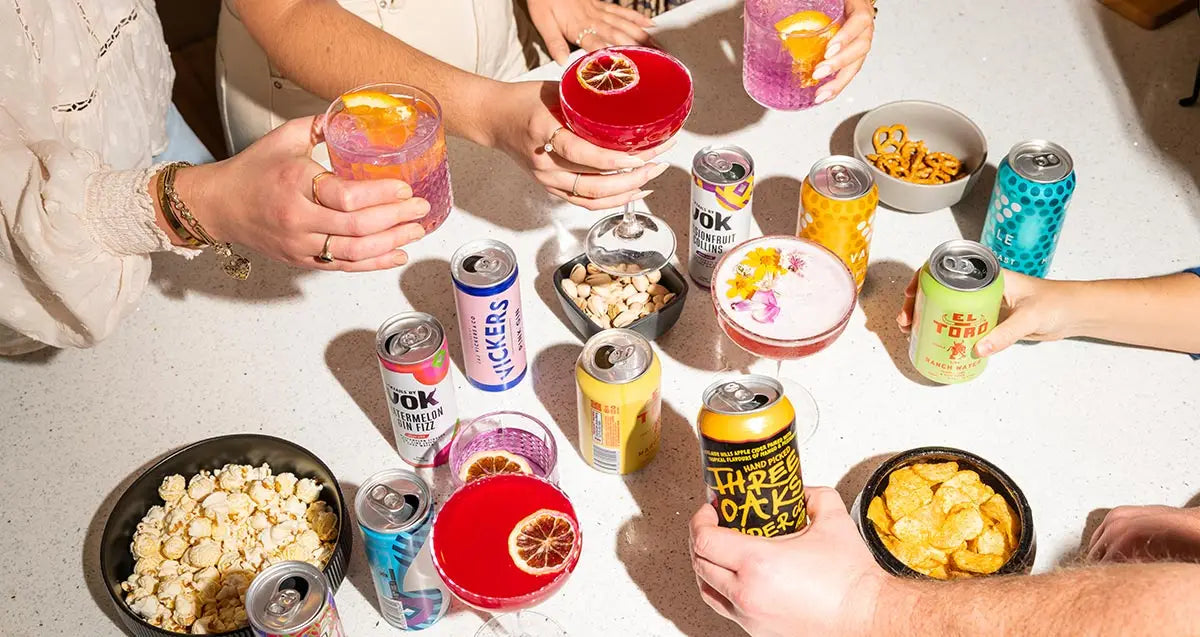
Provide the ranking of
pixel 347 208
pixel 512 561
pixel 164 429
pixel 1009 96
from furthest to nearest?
pixel 1009 96 → pixel 164 429 → pixel 347 208 → pixel 512 561

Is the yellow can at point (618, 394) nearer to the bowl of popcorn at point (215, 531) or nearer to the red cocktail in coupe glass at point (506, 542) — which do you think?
the red cocktail in coupe glass at point (506, 542)

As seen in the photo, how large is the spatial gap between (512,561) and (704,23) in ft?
3.90

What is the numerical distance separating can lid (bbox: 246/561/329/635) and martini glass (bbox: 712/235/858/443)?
569 millimetres

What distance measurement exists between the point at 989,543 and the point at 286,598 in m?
0.77

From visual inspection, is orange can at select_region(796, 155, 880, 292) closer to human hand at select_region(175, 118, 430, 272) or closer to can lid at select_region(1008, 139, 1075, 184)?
can lid at select_region(1008, 139, 1075, 184)

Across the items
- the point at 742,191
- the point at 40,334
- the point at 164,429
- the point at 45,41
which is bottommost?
the point at 164,429

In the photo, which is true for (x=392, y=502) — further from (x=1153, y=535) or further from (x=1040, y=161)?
(x=1040, y=161)

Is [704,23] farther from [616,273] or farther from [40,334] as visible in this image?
[40,334]

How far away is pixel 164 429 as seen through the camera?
1440 millimetres

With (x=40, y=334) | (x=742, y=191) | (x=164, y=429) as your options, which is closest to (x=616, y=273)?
(x=742, y=191)

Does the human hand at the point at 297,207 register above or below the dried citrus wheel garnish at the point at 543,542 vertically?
above

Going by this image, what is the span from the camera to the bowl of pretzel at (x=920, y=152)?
5.26 feet

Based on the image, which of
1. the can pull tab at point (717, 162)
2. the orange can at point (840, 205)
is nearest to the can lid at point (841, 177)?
the orange can at point (840, 205)

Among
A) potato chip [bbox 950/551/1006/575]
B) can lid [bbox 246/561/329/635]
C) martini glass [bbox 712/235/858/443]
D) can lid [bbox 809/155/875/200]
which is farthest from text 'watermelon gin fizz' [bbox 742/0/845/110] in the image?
can lid [bbox 246/561/329/635]
